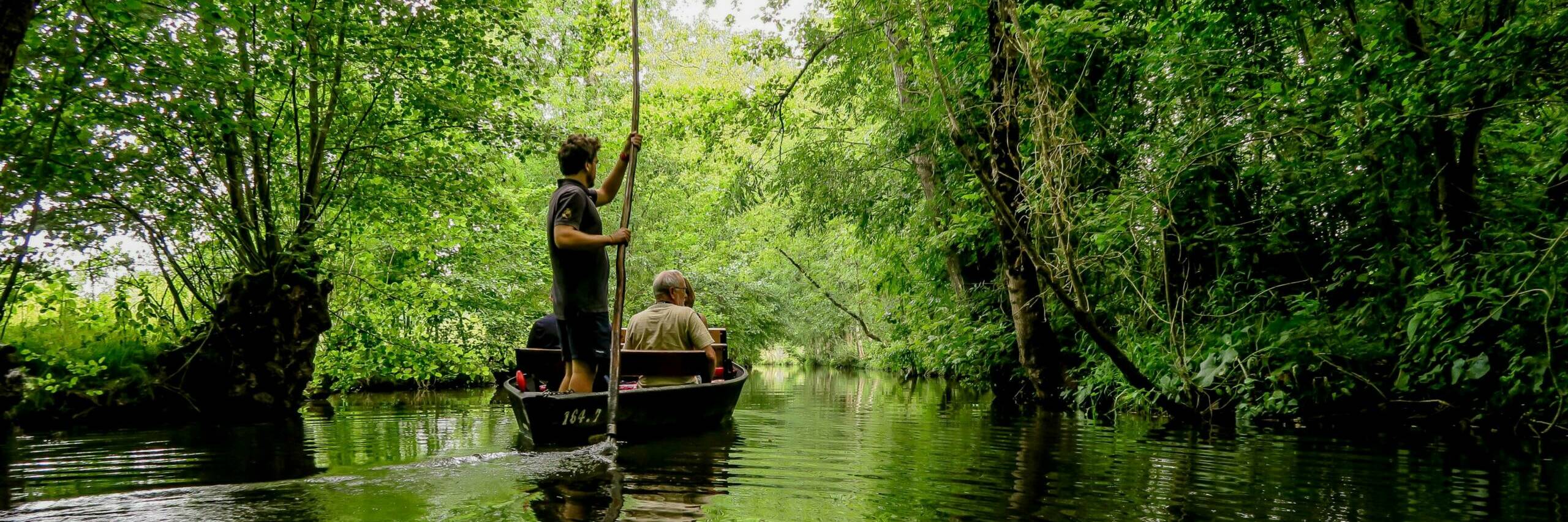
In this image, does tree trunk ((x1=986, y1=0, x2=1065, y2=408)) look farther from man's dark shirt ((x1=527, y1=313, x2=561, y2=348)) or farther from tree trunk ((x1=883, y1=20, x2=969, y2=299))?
man's dark shirt ((x1=527, y1=313, x2=561, y2=348))

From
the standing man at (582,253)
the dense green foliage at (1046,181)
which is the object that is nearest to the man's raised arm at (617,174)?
the standing man at (582,253)

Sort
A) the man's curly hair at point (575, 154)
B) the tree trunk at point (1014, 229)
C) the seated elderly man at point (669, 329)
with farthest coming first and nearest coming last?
the tree trunk at point (1014, 229) → the seated elderly man at point (669, 329) → the man's curly hair at point (575, 154)

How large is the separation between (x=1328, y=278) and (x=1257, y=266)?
55 centimetres

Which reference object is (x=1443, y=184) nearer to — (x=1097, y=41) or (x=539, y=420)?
(x=1097, y=41)

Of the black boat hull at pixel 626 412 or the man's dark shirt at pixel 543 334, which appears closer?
the black boat hull at pixel 626 412

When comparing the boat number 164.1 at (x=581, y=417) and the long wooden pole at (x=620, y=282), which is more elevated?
the long wooden pole at (x=620, y=282)

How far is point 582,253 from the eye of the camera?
4.80m

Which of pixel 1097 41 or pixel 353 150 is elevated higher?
pixel 1097 41

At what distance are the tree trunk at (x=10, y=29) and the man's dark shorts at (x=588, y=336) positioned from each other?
2551 mm

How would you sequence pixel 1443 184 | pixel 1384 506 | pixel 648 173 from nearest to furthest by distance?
1. pixel 1384 506
2. pixel 1443 184
3. pixel 648 173

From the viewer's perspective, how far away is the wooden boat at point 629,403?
4.75 metres

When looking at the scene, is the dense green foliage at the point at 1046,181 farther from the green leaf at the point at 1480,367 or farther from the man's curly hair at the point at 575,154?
the man's curly hair at the point at 575,154

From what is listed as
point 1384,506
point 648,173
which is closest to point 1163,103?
point 1384,506

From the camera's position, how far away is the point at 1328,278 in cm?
725
